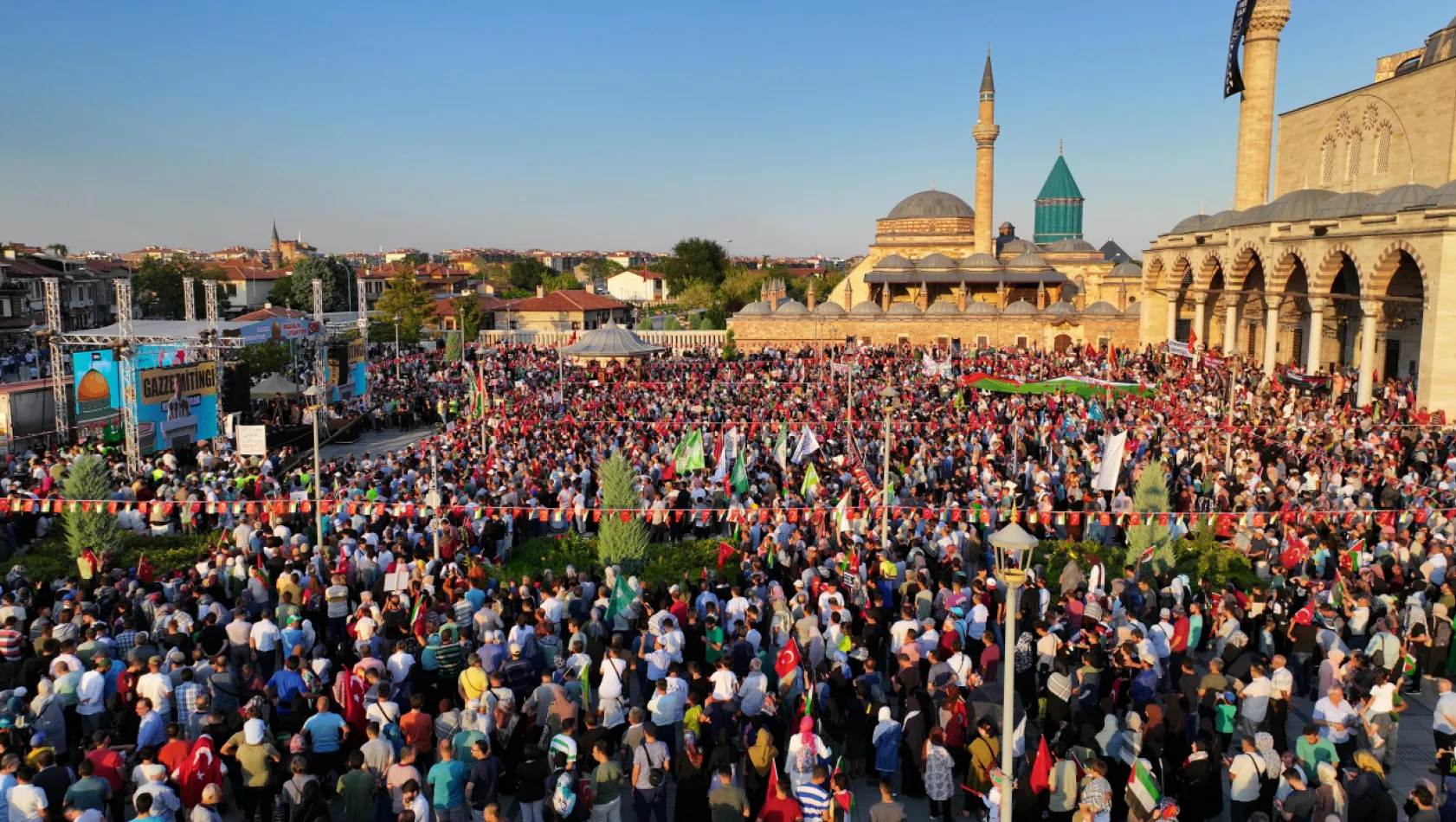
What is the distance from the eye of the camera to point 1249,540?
12.4 metres

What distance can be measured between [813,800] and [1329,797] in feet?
10.5

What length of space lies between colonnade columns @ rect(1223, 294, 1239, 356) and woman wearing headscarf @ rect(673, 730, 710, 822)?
97.7 feet

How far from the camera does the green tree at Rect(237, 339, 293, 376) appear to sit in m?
33.8

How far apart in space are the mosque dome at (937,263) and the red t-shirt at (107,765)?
45473 millimetres

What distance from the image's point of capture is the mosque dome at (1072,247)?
51525mm

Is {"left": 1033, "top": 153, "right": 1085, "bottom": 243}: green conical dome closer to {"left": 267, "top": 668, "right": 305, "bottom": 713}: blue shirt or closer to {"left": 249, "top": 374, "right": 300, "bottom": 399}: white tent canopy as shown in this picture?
{"left": 249, "top": 374, "right": 300, "bottom": 399}: white tent canopy

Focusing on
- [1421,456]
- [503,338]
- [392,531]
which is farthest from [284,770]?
[503,338]

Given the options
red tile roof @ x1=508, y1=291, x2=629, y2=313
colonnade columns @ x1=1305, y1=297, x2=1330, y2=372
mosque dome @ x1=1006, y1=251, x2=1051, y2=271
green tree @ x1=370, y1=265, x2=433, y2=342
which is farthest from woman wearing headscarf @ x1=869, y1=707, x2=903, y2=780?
red tile roof @ x1=508, y1=291, x2=629, y2=313

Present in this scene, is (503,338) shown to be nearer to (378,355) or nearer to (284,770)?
(378,355)

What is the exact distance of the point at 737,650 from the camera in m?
8.18

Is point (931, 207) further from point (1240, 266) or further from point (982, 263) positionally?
point (1240, 266)

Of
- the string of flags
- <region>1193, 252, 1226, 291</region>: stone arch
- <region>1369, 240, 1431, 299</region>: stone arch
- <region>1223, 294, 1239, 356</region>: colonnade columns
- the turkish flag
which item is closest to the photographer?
the turkish flag

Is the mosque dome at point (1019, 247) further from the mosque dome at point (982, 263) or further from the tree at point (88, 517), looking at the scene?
the tree at point (88, 517)

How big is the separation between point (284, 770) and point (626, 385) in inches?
829
